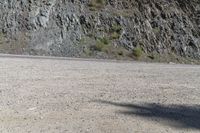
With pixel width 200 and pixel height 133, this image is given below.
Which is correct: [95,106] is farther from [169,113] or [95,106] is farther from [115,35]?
[115,35]

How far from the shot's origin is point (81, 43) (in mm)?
43469

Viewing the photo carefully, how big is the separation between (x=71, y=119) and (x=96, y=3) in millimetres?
38266

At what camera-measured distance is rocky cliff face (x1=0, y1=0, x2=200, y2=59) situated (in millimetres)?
42812

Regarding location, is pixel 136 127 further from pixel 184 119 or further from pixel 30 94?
pixel 30 94

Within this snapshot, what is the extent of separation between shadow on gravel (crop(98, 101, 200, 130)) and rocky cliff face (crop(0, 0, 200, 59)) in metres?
27.9

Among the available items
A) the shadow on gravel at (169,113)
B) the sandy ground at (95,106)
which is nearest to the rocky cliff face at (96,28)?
the sandy ground at (95,106)

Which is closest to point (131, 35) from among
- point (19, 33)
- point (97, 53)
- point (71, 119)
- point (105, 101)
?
point (97, 53)

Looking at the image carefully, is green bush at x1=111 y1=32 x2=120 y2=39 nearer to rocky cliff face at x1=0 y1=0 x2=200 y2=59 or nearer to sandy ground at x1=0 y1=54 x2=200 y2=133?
rocky cliff face at x1=0 y1=0 x2=200 y2=59

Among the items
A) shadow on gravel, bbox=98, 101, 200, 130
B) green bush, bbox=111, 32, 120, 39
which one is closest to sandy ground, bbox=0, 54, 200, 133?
shadow on gravel, bbox=98, 101, 200, 130

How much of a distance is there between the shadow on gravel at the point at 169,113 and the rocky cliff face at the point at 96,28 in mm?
27876

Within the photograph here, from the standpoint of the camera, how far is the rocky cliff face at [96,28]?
42.8m

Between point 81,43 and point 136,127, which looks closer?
point 136,127

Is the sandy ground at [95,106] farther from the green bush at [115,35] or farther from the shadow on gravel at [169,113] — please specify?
the green bush at [115,35]

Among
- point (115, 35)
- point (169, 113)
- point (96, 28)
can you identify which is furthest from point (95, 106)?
point (96, 28)
